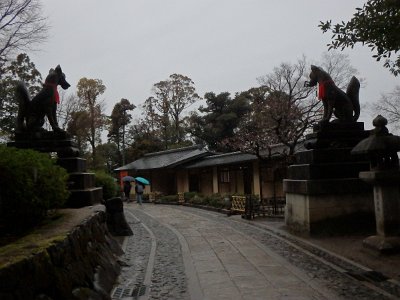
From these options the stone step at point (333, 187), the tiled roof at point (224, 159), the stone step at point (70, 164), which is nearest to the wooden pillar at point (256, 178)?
the tiled roof at point (224, 159)

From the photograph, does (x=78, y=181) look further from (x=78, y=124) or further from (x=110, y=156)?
(x=110, y=156)

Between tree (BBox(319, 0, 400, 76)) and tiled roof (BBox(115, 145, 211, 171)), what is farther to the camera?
tiled roof (BBox(115, 145, 211, 171))

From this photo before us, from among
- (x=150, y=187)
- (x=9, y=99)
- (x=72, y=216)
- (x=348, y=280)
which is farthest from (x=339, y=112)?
(x=150, y=187)

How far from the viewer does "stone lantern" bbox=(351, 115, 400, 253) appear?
27.5ft

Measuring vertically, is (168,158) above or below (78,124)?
below

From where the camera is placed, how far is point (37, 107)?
39.6 feet

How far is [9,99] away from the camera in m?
30.9

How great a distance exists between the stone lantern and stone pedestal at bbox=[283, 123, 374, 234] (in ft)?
7.64

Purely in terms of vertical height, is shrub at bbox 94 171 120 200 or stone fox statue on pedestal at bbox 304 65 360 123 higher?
stone fox statue on pedestal at bbox 304 65 360 123

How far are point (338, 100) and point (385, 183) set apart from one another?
14.4 ft

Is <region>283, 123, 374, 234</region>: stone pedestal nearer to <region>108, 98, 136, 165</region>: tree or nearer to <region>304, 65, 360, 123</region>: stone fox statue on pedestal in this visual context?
<region>304, 65, 360, 123</region>: stone fox statue on pedestal

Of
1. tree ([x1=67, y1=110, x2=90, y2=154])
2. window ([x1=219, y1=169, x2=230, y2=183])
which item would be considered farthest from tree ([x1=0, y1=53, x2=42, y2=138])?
window ([x1=219, y1=169, x2=230, y2=183])

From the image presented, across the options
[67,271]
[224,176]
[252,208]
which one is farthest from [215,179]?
[67,271]

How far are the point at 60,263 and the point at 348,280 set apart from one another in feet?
16.4
